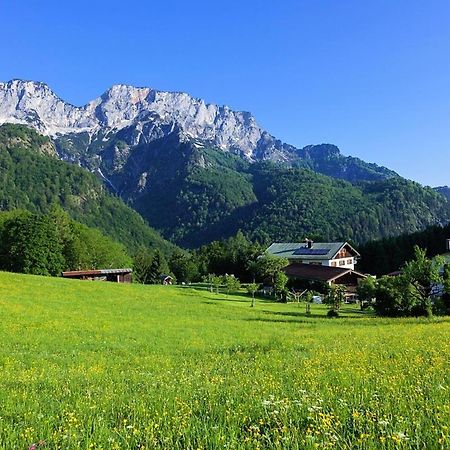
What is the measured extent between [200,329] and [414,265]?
27.9m

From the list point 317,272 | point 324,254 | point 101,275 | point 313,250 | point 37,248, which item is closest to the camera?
point 37,248

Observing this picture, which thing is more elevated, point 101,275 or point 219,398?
point 219,398

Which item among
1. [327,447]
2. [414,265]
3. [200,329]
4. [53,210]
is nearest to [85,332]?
[200,329]

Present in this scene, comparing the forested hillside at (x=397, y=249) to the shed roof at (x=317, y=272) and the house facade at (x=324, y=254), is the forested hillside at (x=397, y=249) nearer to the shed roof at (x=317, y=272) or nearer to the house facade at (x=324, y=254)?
the house facade at (x=324, y=254)

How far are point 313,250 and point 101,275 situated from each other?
60.9 m

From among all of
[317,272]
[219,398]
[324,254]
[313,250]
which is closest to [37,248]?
[317,272]

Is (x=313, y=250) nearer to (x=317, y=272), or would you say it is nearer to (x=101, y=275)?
(x=317, y=272)

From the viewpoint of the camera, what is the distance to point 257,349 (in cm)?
2050

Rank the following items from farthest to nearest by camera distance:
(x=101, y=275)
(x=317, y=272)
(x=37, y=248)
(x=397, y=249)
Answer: (x=397, y=249)
(x=317, y=272)
(x=101, y=275)
(x=37, y=248)

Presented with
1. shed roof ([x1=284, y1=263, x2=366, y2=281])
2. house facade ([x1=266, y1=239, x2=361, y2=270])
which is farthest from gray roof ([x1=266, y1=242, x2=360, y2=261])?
shed roof ([x1=284, y1=263, x2=366, y2=281])

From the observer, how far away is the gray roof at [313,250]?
120m

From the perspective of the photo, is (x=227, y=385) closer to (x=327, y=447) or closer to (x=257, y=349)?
(x=327, y=447)

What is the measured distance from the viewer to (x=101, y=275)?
90.5 m

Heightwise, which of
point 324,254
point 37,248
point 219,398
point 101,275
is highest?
point 324,254
